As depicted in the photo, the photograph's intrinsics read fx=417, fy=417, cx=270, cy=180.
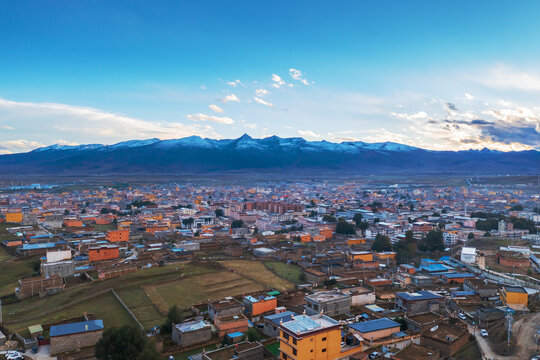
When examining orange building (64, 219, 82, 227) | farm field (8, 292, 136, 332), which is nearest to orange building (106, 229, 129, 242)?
orange building (64, 219, 82, 227)

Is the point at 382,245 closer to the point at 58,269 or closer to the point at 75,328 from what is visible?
the point at 58,269

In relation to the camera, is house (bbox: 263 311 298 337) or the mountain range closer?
house (bbox: 263 311 298 337)

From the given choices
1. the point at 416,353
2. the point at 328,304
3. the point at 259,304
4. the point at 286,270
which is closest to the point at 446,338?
the point at 416,353

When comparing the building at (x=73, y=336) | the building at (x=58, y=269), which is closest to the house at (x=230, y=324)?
the building at (x=73, y=336)

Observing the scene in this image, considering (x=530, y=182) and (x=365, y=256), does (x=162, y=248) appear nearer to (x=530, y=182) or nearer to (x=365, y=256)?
(x=365, y=256)

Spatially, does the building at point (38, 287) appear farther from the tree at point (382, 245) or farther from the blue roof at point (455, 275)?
the tree at point (382, 245)

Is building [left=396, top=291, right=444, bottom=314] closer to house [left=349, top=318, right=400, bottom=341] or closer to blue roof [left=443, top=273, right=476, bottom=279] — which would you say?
house [left=349, top=318, right=400, bottom=341]
